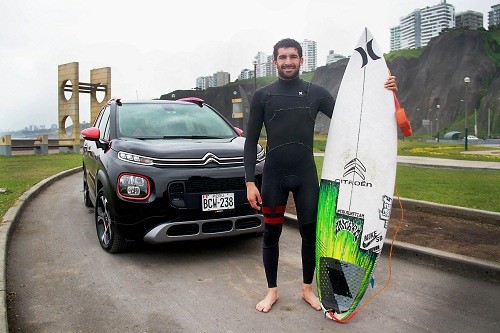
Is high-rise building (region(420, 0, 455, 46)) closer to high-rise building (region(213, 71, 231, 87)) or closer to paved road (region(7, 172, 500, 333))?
high-rise building (region(213, 71, 231, 87))

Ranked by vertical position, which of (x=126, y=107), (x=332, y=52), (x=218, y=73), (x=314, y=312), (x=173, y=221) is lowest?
(x=314, y=312)

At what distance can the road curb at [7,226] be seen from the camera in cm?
314

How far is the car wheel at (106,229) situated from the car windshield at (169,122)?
841mm

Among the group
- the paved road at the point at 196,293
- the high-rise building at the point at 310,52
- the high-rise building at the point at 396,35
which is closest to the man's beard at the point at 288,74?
the paved road at the point at 196,293

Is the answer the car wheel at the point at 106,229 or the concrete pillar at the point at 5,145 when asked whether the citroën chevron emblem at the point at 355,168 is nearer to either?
the car wheel at the point at 106,229

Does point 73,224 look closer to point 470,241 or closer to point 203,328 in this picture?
point 203,328

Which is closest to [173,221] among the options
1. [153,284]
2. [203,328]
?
[153,284]

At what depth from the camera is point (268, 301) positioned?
344 cm

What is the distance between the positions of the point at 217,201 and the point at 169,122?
1635mm

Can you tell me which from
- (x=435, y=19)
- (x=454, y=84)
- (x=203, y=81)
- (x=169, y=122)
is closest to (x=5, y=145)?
(x=169, y=122)

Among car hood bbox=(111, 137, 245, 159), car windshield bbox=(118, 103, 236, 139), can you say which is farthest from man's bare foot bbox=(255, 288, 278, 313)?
car windshield bbox=(118, 103, 236, 139)

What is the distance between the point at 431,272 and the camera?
13.9ft

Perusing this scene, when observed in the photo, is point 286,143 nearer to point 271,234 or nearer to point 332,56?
point 271,234

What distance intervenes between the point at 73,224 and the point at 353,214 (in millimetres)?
4582
